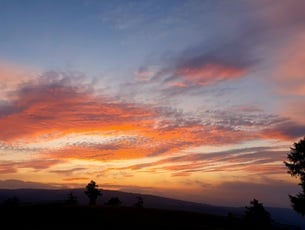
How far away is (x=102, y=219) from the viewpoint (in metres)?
73.4

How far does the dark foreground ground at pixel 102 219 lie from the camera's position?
66.4m

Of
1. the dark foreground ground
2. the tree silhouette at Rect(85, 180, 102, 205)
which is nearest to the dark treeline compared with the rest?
the dark foreground ground

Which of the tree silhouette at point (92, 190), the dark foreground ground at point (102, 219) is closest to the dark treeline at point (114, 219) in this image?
the dark foreground ground at point (102, 219)

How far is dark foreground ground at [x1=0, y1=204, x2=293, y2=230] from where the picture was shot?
66.4 metres

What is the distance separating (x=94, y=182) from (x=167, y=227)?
53.7 metres

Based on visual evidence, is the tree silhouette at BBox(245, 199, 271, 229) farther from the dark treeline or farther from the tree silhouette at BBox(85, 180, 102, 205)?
the tree silhouette at BBox(85, 180, 102, 205)

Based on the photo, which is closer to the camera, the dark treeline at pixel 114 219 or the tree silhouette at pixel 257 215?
the dark treeline at pixel 114 219

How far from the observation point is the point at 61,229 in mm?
63062

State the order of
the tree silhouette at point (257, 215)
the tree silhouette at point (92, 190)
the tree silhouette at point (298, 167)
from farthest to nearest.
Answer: the tree silhouette at point (92, 190)
the tree silhouette at point (257, 215)
the tree silhouette at point (298, 167)

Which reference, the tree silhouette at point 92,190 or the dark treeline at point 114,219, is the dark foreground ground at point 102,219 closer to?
the dark treeline at point 114,219

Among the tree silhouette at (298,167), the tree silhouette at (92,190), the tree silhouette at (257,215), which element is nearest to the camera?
the tree silhouette at (298,167)

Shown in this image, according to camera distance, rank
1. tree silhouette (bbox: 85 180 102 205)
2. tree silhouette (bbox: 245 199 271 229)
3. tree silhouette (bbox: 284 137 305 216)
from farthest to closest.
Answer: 1. tree silhouette (bbox: 85 180 102 205)
2. tree silhouette (bbox: 245 199 271 229)
3. tree silhouette (bbox: 284 137 305 216)

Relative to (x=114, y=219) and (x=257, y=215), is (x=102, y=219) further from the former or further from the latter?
(x=257, y=215)

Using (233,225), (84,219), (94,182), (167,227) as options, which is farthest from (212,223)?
(94,182)
